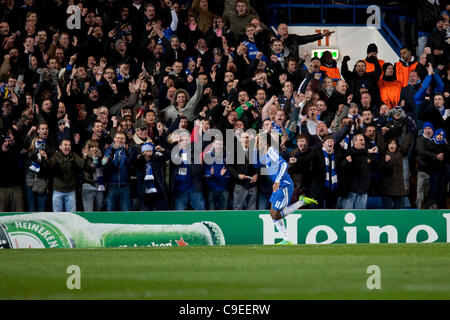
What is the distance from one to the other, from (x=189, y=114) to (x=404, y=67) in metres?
5.16

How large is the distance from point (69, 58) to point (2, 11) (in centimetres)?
218

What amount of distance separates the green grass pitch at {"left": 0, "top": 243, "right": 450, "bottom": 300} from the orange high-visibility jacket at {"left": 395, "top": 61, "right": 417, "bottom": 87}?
5.41 metres

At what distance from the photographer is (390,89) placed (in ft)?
58.2

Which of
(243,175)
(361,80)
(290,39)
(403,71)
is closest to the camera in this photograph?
(243,175)

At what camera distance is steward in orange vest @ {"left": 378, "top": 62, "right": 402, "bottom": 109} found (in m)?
17.7

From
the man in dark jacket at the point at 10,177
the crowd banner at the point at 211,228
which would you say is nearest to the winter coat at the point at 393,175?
the crowd banner at the point at 211,228

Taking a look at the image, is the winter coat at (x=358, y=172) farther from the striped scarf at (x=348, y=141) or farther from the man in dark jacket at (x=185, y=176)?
the man in dark jacket at (x=185, y=176)

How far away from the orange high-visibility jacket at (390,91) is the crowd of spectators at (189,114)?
2cm

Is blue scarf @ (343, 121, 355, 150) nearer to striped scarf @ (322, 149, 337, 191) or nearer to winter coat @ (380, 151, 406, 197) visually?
striped scarf @ (322, 149, 337, 191)

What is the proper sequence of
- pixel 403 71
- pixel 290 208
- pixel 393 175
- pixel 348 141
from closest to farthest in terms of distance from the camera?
pixel 290 208 < pixel 393 175 < pixel 348 141 < pixel 403 71

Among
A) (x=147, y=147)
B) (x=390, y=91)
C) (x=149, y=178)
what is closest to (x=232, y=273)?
(x=149, y=178)

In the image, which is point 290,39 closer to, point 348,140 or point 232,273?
point 348,140

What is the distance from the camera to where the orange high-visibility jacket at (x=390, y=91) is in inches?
698

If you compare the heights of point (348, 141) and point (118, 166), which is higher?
point (348, 141)
